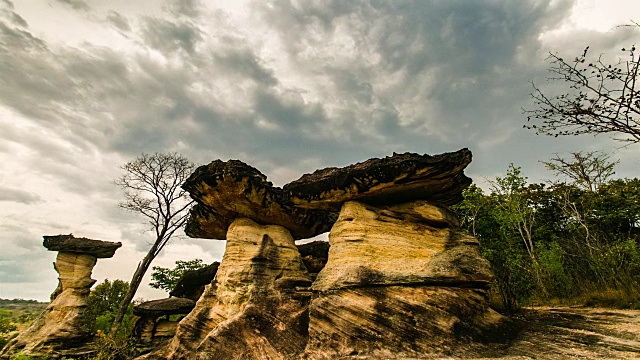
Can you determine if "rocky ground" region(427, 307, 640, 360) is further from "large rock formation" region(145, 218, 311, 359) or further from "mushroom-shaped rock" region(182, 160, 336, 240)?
"mushroom-shaped rock" region(182, 160, 336, 240)

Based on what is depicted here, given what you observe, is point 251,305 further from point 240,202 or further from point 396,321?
point 396,321

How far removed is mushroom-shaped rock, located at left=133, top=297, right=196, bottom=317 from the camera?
58.4 ft

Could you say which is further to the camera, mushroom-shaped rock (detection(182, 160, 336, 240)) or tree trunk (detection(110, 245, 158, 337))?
tree trunk (detection(110, 245, 158, 337))

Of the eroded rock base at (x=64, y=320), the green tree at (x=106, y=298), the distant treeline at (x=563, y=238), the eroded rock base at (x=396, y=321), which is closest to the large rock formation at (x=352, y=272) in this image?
the eroded rock base at (x=396, y=321)

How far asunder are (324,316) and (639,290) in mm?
11381

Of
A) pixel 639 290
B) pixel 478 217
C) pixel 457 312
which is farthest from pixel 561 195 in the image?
pixel 457 312

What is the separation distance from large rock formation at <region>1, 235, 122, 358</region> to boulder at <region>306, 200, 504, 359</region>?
17.5m

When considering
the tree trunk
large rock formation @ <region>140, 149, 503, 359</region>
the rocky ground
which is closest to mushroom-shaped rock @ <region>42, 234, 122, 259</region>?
the tree trunk

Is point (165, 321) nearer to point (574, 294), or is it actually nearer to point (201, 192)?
point (201, 192)

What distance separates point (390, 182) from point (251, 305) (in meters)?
5.50

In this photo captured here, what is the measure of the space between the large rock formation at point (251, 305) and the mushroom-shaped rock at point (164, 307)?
587 centimetres

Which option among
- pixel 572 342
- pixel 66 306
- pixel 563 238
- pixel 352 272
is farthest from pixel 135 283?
pixel 563 238

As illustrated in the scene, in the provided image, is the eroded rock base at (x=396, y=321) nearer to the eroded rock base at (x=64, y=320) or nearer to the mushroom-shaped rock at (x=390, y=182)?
the mushroom-shaped rock at (x=390, y=182)

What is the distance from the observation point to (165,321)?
1922 cm
